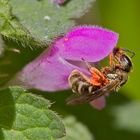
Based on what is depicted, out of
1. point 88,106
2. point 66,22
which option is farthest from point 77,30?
point 88,106

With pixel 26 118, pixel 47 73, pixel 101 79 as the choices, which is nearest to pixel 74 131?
pixel 47 73

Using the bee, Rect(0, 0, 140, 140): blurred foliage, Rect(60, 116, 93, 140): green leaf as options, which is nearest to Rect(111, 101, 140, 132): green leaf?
Rect(0, 0, 140, 140): blurred foliage

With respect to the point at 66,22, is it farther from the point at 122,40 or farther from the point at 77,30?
the point at 122,40

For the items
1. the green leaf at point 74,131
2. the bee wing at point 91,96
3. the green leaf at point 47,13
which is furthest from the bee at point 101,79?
the green leaf at point 74,131

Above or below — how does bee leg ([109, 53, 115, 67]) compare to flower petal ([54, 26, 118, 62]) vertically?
below

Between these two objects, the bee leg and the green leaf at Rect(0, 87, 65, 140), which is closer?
the green leaf at Rect(0, 87, 65, 140)

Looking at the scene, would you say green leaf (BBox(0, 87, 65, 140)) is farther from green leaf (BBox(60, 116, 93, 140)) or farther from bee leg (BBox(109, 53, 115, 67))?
green leaf (BBox(60, 116, 93, 140))
